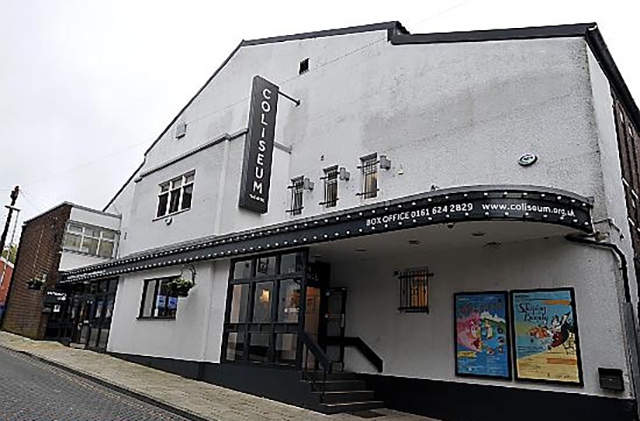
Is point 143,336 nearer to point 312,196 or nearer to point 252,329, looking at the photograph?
point 252,329

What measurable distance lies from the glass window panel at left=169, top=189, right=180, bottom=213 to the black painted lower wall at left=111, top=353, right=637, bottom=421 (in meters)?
5.57

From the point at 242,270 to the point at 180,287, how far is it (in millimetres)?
1920

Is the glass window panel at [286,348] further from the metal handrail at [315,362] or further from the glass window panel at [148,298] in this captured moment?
the glass window panel at [148,298]

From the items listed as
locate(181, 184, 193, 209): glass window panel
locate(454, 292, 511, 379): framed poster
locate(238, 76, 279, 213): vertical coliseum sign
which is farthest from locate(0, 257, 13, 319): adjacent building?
locate(454, 292, 511, 379): framed poster

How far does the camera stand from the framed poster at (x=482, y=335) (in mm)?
8500

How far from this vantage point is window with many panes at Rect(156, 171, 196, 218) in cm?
1527

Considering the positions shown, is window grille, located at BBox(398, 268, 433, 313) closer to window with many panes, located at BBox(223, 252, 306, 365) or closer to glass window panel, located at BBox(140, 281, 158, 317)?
window with many panes, located at BBox(223, 252, 306, 365)

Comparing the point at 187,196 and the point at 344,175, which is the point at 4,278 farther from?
the point at 344,175

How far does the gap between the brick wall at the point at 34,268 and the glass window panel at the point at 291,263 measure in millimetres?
14032

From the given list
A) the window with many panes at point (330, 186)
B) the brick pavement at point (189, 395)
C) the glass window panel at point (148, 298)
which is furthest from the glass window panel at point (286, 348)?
the glass window panel at point (148, 298)

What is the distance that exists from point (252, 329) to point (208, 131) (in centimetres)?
753

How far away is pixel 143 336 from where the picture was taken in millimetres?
14539

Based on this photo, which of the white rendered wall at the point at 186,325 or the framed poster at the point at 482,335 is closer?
the framed poster at the point at 482,335

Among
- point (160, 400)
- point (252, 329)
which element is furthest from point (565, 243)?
point (160, 400)
